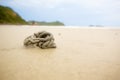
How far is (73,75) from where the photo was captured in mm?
2611

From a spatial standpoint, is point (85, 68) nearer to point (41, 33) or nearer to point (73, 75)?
point (73, 75)

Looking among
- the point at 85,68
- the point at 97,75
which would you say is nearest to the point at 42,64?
the point at 85,68

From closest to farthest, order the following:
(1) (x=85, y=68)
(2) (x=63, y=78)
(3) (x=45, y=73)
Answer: (2) (x=63, y=78), (3) (x=45, y=73), (1) (x=85, y=68)

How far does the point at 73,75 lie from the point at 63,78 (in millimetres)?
195

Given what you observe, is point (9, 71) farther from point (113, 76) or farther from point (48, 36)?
point (48, 36)

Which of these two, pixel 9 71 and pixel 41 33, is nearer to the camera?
pixel 9 71

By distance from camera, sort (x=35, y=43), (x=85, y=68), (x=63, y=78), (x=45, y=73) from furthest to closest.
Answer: (x=35, y=43) < (x=85, y=68) < (x=45, y=73) < (x=63, y=78)

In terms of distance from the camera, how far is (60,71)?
280cm

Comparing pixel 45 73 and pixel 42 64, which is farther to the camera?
pixel 42 64

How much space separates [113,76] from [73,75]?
0.53m

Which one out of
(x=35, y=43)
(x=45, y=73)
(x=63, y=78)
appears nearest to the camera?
(x=63, y=78)

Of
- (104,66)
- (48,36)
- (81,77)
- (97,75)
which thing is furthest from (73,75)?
(48,36)

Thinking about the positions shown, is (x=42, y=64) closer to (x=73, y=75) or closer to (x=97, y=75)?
(x=73, y=75)

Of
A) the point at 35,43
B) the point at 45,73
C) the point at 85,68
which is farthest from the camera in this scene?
the point at 35,43
